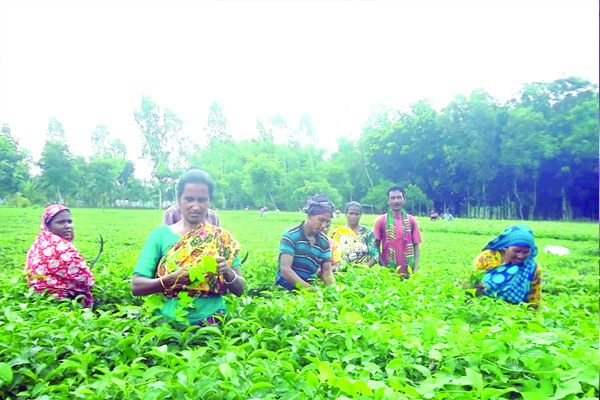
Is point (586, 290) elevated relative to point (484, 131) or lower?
lower

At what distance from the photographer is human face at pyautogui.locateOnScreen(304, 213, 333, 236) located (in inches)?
122

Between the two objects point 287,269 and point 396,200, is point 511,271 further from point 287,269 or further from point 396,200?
point 396,200

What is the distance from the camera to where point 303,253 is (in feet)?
10.4

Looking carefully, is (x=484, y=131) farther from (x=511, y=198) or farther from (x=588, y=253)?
(x=588, y=253)

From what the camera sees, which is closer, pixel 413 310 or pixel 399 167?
pixel 413 310

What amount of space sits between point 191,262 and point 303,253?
55.5 inches

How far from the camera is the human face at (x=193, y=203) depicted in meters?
2.07

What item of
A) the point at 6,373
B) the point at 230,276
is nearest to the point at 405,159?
the point at 230,276

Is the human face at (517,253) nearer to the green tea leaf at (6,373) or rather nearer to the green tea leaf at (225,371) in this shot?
the green tea leaf at (225,371)

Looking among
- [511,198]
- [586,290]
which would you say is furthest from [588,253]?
[586,290]

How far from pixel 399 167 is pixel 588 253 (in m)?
3.94

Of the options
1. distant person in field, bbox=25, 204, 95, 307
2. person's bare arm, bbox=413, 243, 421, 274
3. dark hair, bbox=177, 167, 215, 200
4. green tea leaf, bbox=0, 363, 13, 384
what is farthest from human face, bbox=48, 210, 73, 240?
person's bare arm, bbox=413, 243, 421, 274

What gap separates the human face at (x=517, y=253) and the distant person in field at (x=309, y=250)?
1.24 m

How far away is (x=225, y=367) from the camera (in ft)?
4.06
